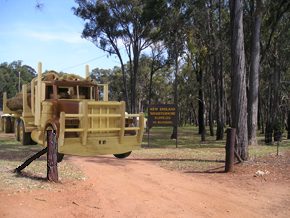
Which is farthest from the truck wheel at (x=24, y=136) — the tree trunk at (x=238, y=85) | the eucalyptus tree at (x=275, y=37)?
the eucalyptus tree at (x=275, y=37)

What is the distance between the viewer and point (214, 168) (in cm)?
1116

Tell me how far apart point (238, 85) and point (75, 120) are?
370 inches

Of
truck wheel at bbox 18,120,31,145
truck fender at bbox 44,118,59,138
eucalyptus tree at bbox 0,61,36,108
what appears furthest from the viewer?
eucalyptus tree at bbox 0,61,36,108

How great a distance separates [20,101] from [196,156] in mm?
10362

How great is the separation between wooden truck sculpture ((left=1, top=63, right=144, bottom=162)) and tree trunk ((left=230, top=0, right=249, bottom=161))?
26.1 ft

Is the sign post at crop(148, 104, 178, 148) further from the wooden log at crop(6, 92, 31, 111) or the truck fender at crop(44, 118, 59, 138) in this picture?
the truck fender at crop(44, 118, 59, 138)

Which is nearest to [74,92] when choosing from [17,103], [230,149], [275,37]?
[17,103]

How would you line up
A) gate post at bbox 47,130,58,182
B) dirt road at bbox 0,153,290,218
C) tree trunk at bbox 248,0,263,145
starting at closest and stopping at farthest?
gate post at bbox 47,130,58,182, dirt road at bbox 0,153,290,218, tree trunk at bbox 248,0,263,145

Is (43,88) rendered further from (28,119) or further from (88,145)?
(88,145)

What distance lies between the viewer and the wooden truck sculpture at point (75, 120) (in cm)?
438

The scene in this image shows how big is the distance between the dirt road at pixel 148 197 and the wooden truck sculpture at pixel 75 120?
3.71ft

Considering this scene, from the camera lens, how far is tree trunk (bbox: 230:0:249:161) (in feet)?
38.5

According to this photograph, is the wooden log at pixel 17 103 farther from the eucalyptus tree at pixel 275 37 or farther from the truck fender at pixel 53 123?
the eucalyptus tree at pixel 275 37

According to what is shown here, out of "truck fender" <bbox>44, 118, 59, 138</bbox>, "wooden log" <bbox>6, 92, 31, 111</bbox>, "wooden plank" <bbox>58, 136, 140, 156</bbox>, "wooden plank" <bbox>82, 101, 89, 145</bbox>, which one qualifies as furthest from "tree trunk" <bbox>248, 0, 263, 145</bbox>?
"truck fender" <bbox>44, 118, 59, 138</bbox>
